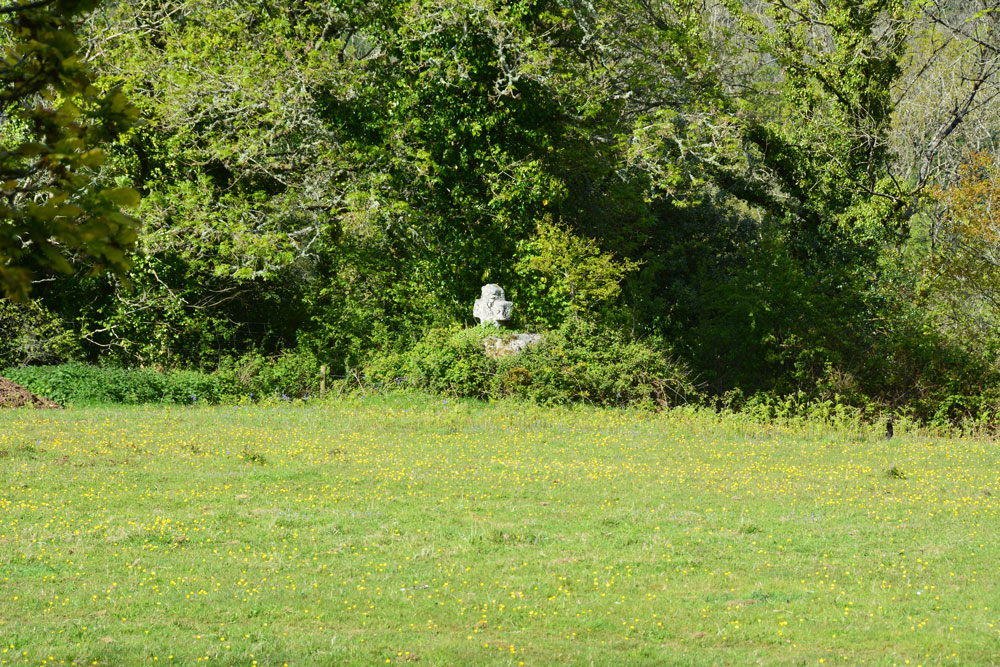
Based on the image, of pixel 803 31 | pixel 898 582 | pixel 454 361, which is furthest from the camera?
pixel 803 31

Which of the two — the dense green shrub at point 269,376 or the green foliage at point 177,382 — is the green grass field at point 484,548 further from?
the dense green shrub at point 269,376

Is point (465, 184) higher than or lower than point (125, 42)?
lower

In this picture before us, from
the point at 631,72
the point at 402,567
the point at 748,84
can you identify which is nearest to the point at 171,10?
the point at 631,72

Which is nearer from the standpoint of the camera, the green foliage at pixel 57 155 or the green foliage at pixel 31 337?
the green foliage at pixel 57 155

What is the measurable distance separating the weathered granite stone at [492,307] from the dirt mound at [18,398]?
9446mm

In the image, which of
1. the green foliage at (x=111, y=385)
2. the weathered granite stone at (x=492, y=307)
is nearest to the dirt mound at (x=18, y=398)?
the green foliage at (x=111, y=385)

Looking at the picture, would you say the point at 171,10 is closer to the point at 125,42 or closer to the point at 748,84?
the point at 125,42

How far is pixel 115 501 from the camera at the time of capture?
12180 millimetres

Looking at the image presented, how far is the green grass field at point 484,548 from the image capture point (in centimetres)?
785

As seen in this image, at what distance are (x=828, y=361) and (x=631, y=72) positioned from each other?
8.92 meters

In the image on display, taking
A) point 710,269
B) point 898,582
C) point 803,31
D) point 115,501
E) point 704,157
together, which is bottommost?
point 115,501

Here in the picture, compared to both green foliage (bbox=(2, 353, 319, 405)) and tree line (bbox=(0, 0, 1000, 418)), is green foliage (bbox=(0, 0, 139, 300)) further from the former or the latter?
tree line (bbox=(0, 0, 1000, 418))

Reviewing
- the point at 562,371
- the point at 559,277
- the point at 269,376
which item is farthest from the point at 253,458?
the point at 559,277

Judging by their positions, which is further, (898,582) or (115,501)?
(115,501)
